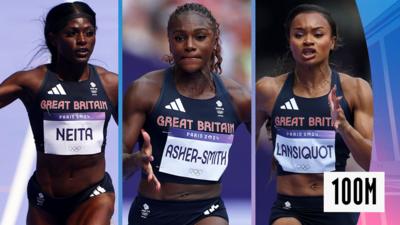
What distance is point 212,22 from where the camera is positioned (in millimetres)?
4777

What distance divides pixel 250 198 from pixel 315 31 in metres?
1.16

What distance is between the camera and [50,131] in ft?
15.2

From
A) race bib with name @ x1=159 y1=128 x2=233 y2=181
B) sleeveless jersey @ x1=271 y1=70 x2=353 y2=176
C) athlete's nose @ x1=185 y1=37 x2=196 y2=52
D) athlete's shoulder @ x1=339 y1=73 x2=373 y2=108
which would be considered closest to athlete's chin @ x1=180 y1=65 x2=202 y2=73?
athlete's nose @ x1=185 y1=37 x2=196 y2=52

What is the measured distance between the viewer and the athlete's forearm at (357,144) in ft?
15.7

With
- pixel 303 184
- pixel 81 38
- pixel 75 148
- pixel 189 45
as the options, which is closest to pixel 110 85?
pixel 81 38

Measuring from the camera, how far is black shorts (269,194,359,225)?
190 inches

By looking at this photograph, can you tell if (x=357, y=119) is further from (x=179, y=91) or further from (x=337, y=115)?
(x=179, y=91)

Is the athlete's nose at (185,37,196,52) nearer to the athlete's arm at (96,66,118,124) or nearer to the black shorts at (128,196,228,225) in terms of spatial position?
the athlete's arm at (96,66,118,124)

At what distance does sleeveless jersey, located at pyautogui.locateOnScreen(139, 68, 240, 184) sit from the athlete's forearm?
2.37 feet

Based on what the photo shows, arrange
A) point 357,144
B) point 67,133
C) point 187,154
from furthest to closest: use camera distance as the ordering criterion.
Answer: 1. point 357,144
2. point 187,154
3. point 67,133

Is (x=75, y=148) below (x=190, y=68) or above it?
below

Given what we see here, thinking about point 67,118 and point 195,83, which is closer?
point 67,118

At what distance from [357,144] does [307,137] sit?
335mm

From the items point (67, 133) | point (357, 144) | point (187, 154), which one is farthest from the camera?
point (357, 144)
